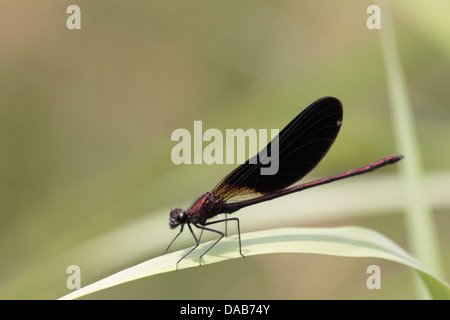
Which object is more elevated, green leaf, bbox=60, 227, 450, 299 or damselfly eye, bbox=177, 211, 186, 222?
damselfly eye, bbox=177, 211, 186, 222

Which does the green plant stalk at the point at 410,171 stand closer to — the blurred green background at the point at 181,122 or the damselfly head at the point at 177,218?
the blurred green background at the point at 181,122

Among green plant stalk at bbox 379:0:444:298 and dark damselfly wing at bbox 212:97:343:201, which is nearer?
green plant stalk at bbox 379:0:444:298

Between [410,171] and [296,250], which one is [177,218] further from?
[410,171]

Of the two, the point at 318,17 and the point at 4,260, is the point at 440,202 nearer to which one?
the point at 318,17

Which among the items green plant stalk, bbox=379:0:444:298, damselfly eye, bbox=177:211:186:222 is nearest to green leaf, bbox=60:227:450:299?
damselfly eye, bbox=177:211:186:222

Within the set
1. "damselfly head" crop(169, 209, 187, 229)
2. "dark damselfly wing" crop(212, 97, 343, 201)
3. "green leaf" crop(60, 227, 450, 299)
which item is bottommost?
"green leaf" crop(60, 227, 450, 299)

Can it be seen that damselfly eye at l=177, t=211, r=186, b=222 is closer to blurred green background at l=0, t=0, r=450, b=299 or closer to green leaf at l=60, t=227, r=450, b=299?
green leaf at l=60, t=227, r=450, b=299

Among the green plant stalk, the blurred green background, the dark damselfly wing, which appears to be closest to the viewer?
the green plant stalk
